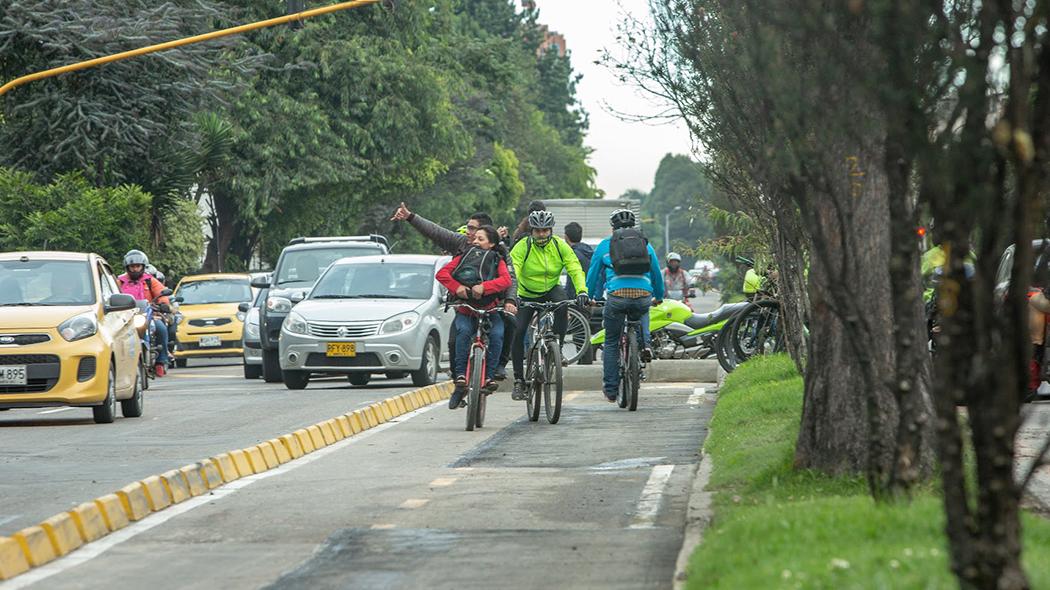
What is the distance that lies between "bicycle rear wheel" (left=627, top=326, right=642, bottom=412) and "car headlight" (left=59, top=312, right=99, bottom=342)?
4866 millimetres

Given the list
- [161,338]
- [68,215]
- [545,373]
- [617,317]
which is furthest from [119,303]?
[68,215]

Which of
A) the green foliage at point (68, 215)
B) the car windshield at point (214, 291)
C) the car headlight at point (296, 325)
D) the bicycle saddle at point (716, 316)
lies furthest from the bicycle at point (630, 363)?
the car windshield at point (214, 291)

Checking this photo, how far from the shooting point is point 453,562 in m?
8.33

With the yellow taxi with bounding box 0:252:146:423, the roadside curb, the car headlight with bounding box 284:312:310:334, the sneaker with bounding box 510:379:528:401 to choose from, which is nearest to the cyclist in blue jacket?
the sneaker with bounding box 510:379:528:401

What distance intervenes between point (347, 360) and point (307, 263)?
5400 millimetres

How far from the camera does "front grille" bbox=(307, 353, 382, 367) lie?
22.2 meters

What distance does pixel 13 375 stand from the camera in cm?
1712

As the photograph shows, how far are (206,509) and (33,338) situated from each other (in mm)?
7235

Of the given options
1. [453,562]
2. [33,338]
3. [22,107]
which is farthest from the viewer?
[22,107]

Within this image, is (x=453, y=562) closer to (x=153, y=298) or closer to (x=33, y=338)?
(x=33, y=338)

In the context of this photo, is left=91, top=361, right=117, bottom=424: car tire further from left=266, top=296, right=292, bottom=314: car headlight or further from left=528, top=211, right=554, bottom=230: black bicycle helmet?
left=266, top=296, right=292, bottom=314: car headlight

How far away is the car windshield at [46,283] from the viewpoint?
1792 cm

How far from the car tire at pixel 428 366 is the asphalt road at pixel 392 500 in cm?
410

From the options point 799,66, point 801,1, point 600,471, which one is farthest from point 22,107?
point 801,1
